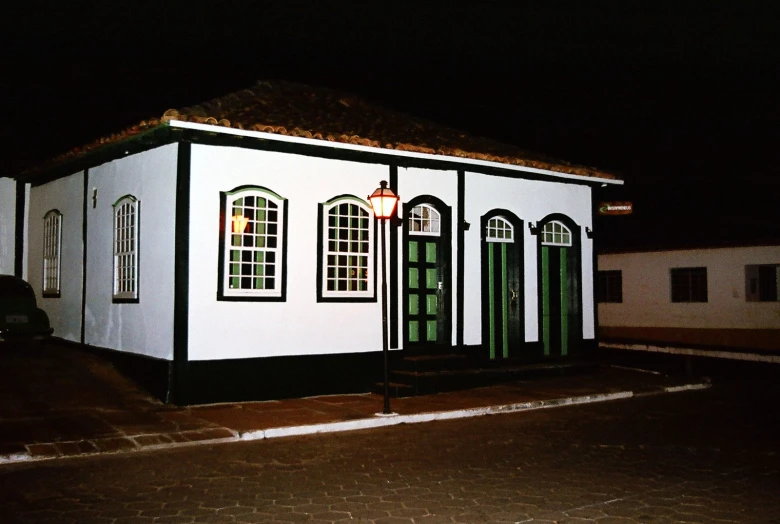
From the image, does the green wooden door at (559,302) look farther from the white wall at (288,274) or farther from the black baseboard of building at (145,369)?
the black baseboard of building at (145,369)

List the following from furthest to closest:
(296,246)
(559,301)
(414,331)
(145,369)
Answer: (559,301) → (414,331) → (296,246) → (145,369)

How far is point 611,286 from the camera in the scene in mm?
25578

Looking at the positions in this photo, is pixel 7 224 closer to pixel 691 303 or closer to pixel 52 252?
pixel 52 252

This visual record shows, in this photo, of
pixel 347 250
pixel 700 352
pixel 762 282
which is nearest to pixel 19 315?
pixel 347 250

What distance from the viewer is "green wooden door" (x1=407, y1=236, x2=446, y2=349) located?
13336 millimetres

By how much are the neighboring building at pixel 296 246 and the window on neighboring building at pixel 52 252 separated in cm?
4

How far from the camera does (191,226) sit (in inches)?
423

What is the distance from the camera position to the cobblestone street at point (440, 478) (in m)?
5.50

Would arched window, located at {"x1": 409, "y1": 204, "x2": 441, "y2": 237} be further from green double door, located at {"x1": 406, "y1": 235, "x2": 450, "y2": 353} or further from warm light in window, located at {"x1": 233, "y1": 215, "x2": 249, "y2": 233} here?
warm light in window, located at {"x1": 233, "y1": 215, "x2": 249, "y2": 233}

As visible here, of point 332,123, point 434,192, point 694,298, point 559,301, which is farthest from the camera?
point 694,298

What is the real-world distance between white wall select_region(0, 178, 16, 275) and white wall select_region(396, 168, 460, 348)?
8.75 m

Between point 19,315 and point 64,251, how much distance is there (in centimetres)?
213

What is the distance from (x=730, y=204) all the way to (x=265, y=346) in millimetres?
20881

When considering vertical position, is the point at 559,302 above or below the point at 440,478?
above
